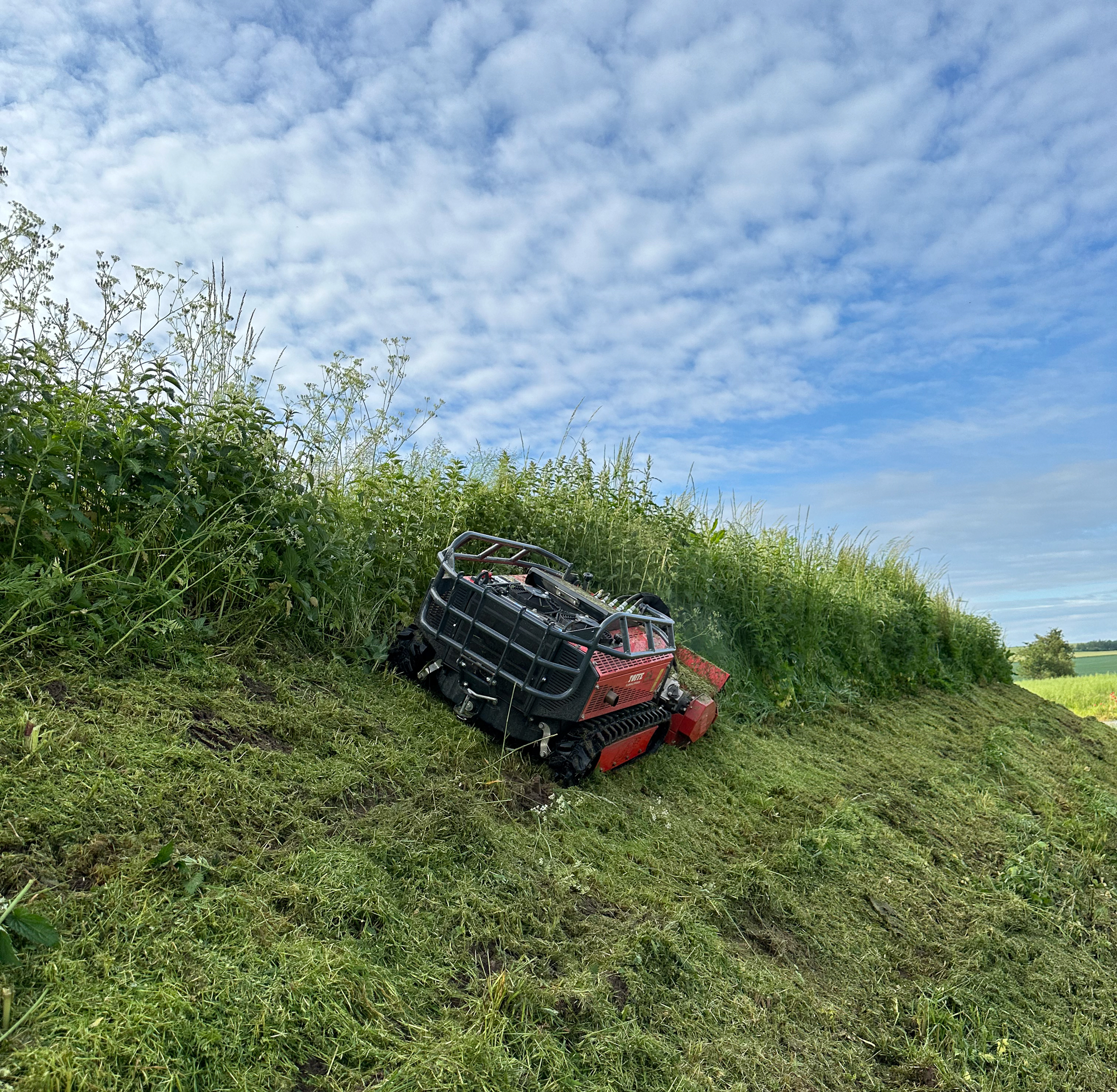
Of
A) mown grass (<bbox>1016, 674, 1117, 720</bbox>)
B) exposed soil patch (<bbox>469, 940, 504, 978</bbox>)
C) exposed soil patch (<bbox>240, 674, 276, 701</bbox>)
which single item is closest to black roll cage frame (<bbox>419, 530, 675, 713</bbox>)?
exposed soil patch (<bbox>240, 674, 276, 701</bbox>)

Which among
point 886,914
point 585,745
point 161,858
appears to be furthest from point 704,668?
point 161,858

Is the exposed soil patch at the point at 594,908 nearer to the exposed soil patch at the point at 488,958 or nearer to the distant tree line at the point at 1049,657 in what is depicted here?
the exposed soil patch at the point at 488,958

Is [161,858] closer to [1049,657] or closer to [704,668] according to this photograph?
[704,668]

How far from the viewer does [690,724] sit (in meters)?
5.84

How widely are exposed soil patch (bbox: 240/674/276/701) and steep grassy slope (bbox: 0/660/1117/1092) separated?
0.03m

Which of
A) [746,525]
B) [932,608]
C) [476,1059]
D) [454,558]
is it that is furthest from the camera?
[932,608]

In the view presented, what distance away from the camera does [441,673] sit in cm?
479

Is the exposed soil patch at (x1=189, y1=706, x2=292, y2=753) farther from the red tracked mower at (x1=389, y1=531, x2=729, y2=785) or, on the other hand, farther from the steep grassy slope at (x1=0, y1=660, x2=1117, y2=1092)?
the red tracked mower at (x1=389, y1=531, x2=729, y2=785)

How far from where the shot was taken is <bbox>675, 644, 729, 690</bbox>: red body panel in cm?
688

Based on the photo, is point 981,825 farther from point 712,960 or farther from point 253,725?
point 253,725

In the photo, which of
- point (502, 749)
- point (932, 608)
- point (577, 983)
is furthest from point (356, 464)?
point (932, 608)

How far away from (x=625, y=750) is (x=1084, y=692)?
21.5 metres

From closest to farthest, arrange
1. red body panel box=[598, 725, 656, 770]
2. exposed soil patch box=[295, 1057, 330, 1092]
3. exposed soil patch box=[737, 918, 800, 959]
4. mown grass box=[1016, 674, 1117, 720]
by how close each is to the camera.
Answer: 1. exposed soil patch box=[295, 1057, 330, 1092]
2. exposed soil patch box=[737, 918, 800, 959]
3. red body panel box=[598, 725, 656, 770]
4. mown grass box=[1016, 674, 1117, 720]

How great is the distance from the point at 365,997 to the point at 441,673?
8.46 feet
